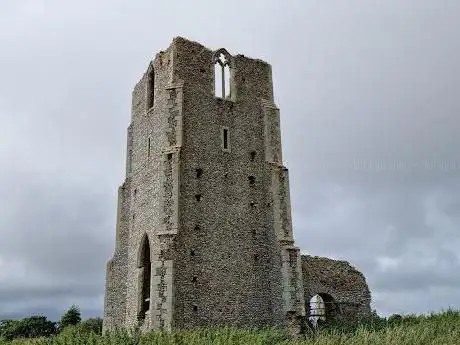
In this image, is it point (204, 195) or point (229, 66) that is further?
point (229, 66)

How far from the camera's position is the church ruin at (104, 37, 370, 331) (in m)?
19.3

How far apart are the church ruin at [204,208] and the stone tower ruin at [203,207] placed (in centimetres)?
4

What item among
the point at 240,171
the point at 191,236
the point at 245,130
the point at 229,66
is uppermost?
the point at 229,66

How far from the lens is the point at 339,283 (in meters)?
25.0

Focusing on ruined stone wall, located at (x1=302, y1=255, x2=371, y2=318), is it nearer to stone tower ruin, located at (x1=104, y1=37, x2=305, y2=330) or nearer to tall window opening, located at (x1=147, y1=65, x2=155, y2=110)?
stone tower ruin, located at (x1=104, y1=37, x2=305, y2=330)

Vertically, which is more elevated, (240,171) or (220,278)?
(240,171)

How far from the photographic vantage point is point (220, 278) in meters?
19.9

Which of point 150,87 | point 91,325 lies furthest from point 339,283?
point 91,325

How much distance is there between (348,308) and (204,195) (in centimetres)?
951

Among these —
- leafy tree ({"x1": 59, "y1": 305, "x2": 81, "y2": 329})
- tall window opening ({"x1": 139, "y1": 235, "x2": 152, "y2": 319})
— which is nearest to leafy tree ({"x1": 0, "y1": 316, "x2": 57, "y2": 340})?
leafy tree ({"x1": 59, "y1": 305, "x2": 81, "y2": 329})

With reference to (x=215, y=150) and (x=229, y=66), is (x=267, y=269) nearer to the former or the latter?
(x=215, y=150)

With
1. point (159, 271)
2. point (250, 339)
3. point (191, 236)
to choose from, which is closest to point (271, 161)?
point (191, 236)

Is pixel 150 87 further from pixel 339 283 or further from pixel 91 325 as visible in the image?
pixel 91 325

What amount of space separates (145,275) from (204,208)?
357cm
